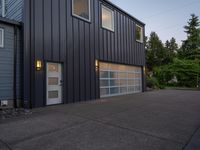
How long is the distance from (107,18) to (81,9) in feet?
7.16

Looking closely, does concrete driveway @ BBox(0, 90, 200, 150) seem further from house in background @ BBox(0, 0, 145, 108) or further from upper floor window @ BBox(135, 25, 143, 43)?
upper floor window @ BBox(135, 25, 143, 43)

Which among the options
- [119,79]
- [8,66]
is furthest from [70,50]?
[119,79]

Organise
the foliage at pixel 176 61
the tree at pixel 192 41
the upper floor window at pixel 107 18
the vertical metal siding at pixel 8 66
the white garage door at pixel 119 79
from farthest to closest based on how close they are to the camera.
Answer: the tree at pixel 192 41 < the foliage at pixel 176 61 < the upper floor window at pixel 107 18 < the white garage door at pixel 119 79 < the vertical metal siding at pixel 8 66

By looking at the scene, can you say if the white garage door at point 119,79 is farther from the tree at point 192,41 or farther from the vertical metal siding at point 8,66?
the tree at point 192,41

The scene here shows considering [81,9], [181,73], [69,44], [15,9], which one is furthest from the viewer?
[181,73]

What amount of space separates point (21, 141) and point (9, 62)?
4.07 m

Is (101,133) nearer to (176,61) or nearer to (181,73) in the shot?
(181,73)

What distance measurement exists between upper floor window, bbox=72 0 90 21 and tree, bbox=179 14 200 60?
73.6 ft

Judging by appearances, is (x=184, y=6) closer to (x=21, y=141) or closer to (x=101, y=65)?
(x=101, y=65)

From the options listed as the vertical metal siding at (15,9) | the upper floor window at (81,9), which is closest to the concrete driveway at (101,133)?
the vertical metal siding at (15,9)

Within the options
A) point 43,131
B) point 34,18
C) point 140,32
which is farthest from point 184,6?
point 43,131

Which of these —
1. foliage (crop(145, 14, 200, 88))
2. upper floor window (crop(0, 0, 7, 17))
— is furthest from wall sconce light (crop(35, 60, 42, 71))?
foliage (crop(145, 14, 200, 88))

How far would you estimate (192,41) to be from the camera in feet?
90.0

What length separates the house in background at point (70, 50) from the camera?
6512 millimetres
